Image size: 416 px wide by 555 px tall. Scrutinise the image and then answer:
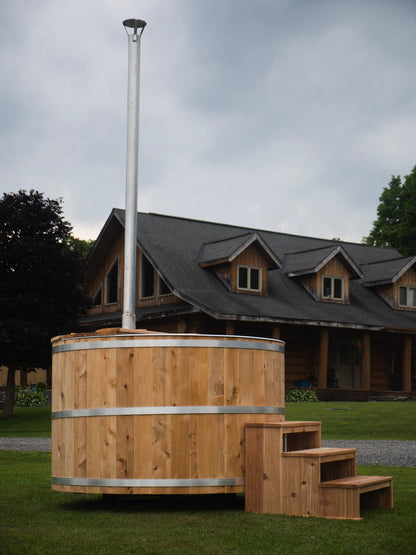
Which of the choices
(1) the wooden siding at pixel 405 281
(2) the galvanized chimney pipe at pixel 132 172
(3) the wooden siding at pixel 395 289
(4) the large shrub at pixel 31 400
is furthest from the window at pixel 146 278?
(2) the galvanized chimney pipe at pixel 132 172

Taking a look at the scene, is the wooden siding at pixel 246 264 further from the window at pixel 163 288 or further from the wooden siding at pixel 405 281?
the wooden siding at pixel 405 281

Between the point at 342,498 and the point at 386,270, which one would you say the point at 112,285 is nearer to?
the point at 386,270

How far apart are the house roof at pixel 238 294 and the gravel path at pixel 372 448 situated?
10.00m

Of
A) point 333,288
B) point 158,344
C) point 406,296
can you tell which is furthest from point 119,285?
point 158,344

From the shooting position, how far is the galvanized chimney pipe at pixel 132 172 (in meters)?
10.1

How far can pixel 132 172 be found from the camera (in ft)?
35.1

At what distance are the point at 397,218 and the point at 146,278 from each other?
27.0 meters

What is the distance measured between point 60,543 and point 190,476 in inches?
71.3

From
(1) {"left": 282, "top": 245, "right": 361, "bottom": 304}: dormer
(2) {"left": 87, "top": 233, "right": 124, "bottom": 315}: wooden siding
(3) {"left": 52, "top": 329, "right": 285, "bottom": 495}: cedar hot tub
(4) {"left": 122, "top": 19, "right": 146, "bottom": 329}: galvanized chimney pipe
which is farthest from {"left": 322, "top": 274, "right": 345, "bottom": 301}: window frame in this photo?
(3) {"left": 52, "top": 329, "right": 285, "bottom": 495}: cedar hot tub

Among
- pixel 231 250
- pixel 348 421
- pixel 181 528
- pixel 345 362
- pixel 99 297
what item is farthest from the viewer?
pixel 99 297

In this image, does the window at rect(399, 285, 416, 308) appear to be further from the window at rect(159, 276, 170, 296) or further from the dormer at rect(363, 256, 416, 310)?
the window at rect(159, 276, 170, 296)

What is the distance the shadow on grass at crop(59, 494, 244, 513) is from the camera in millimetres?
7473

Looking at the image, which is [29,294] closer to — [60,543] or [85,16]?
[85,16]

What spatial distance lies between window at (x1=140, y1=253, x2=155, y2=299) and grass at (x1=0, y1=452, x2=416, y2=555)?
2176cm
